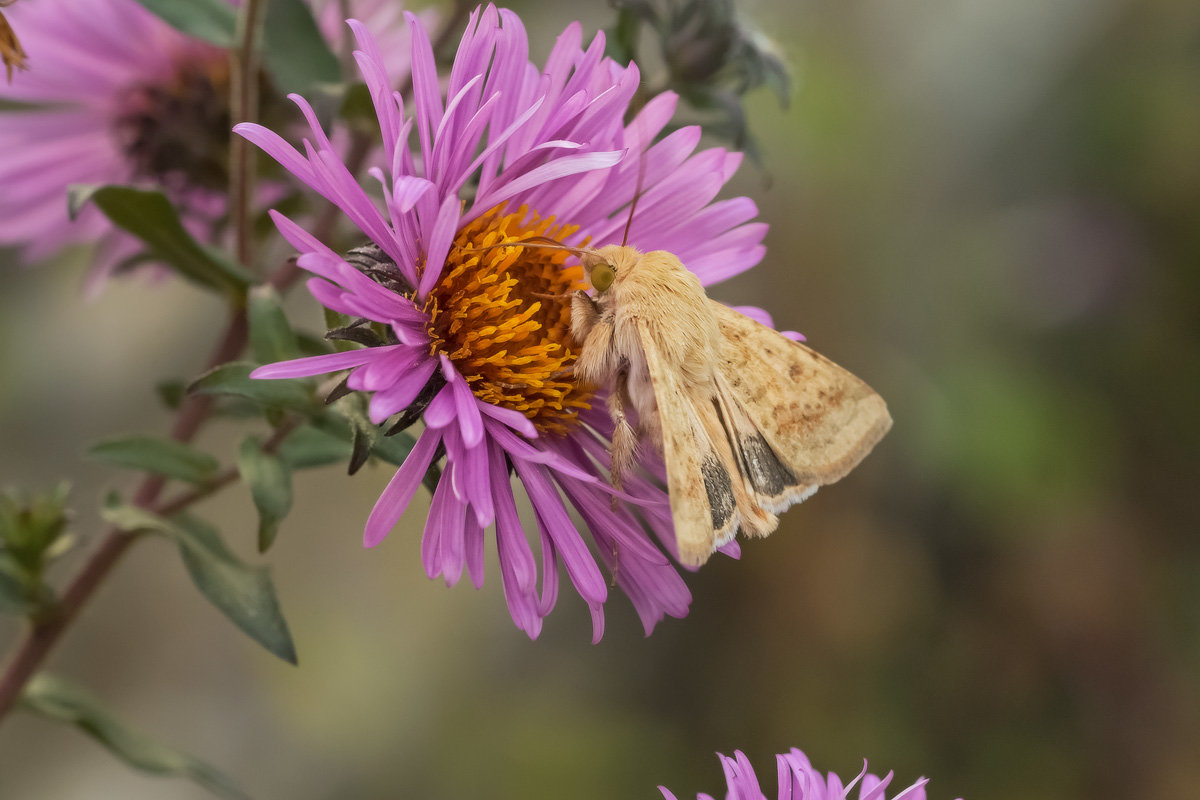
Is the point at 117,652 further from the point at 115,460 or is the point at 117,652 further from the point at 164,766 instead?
the point at 115,460

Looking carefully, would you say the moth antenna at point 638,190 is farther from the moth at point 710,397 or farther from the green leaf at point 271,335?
the green leaf at point 271,335

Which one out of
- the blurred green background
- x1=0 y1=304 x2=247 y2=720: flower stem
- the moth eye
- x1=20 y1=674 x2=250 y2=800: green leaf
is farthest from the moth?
the blurred green background

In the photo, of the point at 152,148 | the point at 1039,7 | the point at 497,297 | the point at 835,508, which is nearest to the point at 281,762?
the point at 835,508

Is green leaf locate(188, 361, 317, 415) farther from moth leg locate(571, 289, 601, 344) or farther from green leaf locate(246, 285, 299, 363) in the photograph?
moth leg locate(571, 289, 601, 344)

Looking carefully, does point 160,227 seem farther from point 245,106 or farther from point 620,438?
point 620,438

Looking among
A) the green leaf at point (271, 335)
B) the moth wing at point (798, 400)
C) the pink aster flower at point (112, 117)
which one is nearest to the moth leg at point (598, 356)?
the moth wing at point (798, 400)

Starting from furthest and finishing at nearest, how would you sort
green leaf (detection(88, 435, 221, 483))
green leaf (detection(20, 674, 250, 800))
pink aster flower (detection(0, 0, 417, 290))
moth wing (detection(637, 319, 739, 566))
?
pink aster flower (detection(0, 0, 417, 290)), green leaf (detection(20, 674, 250, 800)), green leaf (detection(88, 435, 221, 483)), moth wing (detection(637, 319, 739, 566))
